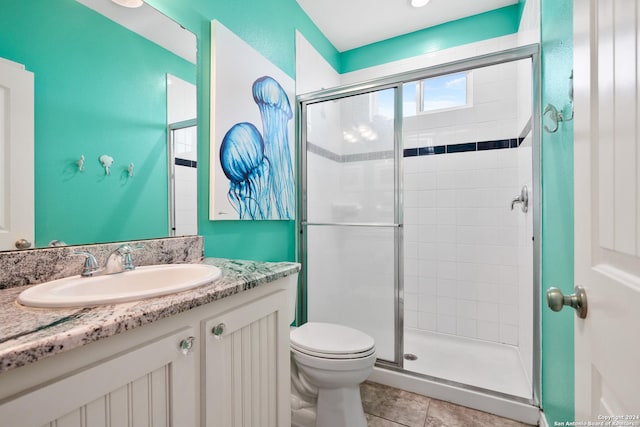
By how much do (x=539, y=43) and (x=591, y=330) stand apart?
160 centimetres

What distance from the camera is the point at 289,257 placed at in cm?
218

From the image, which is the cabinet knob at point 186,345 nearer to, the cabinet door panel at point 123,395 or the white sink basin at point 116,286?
the cabinet door panel at point 123,395

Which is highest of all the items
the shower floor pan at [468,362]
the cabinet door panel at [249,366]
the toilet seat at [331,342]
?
the cabinet door panel at [249,366]

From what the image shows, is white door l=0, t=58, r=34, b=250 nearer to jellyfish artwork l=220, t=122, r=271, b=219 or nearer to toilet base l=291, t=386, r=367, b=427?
jellyfish artwork l=220, t=122, r=271, b=219

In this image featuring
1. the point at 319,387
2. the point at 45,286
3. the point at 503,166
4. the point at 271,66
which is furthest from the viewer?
the point at 503,166

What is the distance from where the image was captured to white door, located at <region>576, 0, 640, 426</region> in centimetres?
42

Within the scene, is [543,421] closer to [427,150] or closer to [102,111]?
[427,150]

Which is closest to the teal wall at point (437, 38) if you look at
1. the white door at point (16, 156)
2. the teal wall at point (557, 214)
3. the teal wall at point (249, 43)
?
the teal wall at point (249, 43)

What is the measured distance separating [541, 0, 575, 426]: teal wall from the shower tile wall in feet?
3.10

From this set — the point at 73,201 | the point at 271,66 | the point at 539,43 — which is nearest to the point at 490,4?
the point at 539,43

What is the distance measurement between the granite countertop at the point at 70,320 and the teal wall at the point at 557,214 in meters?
1.20

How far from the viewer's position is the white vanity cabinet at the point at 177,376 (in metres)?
0.49

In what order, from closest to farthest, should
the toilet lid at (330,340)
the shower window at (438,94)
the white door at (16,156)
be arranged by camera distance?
the white door at (16,156) → the toilet lid at (330,340) → the shower window at (438,94)

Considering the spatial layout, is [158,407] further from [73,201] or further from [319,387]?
[319,387]
